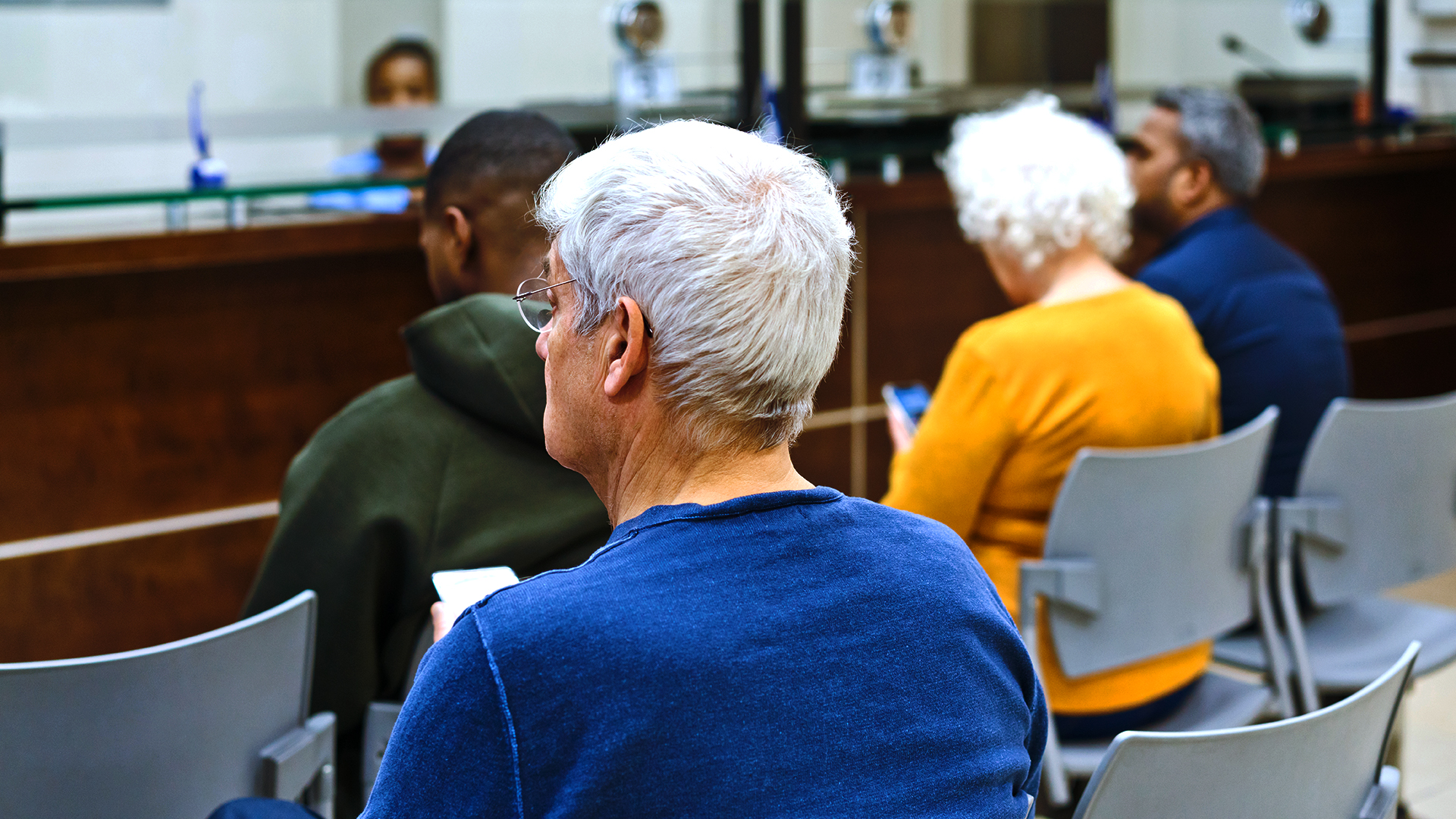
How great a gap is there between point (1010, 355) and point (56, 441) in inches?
65.2

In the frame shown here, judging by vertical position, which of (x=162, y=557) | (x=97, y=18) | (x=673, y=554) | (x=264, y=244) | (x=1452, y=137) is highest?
(x=97, y=18)

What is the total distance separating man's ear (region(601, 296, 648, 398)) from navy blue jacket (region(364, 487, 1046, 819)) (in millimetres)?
98

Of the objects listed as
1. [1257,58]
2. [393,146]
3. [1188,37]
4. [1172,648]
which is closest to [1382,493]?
[1172,648]

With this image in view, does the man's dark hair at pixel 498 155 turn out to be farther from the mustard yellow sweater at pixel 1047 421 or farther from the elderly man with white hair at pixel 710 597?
the mustard yellow sweater at pixel 1047 421

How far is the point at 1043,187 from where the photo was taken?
2174mm

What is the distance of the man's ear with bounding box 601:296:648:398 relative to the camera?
0.87 metres

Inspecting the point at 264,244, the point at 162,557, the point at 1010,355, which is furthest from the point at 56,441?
the point at 1010,355

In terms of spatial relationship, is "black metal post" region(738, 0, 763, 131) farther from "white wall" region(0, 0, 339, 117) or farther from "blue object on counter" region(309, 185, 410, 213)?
"white wall" region(0, 0, 339, 117)

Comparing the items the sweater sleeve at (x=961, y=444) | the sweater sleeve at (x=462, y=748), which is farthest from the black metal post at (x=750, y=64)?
the sweater sleeve at (x=462, y=748)

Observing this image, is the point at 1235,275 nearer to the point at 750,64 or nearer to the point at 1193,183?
the point at 1193,183

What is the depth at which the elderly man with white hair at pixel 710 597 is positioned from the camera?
0.77m

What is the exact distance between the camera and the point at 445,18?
5.50m

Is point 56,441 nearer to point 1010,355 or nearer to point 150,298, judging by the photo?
point 150,298

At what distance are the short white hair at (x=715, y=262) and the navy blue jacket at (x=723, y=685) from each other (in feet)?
0.26
